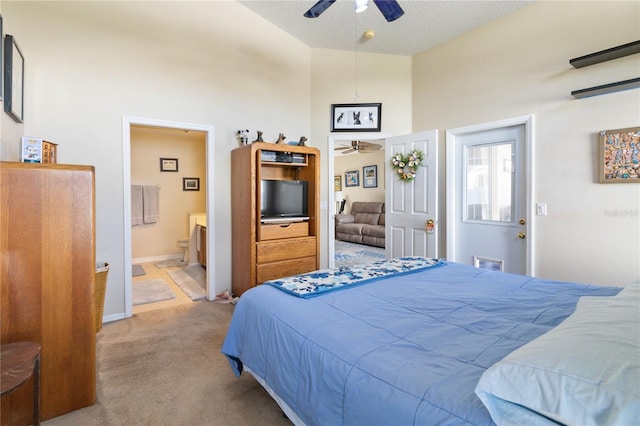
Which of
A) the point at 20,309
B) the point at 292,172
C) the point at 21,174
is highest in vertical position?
the point at 292,172

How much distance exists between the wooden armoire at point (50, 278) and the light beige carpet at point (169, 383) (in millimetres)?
193

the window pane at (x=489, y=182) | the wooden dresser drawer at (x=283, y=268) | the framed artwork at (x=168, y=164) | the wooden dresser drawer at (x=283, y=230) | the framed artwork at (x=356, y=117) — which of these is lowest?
the wooden dresser drawer at (x=283, y=268)

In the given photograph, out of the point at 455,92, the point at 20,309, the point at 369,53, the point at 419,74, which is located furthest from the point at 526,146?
the point at 20,309

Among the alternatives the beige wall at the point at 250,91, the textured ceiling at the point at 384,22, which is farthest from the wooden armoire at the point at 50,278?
the textured ceiling at the point at 384,22

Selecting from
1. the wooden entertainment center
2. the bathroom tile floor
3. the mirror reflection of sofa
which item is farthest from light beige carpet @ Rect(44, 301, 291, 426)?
the mirror reflection of sofa

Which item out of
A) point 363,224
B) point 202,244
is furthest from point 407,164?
point 363,224

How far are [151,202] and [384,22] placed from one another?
4819 millimetres

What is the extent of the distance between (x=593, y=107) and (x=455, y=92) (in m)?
1.42

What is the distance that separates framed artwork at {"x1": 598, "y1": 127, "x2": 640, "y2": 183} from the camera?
2.52 meters

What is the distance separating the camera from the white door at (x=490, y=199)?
3.28 metres

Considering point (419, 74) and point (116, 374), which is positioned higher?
point (419, 74)

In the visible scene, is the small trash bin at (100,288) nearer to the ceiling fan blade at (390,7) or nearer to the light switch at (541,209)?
the ceiling fan blade at (390,7)

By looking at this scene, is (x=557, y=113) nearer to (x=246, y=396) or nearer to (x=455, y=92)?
(x=455, y=92)

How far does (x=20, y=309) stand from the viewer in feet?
5.24
